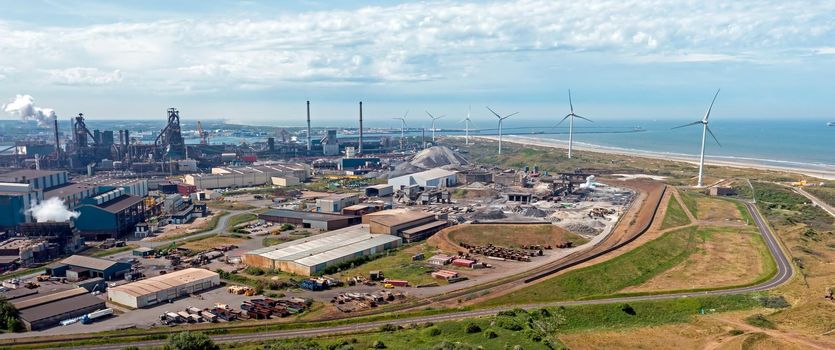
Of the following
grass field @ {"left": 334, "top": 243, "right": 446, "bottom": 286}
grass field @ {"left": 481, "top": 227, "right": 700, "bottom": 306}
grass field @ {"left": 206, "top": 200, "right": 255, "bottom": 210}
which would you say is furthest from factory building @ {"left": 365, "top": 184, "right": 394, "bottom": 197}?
grass field @ {"left": 481, "top": 227, "right": 700, "bottom": 306}

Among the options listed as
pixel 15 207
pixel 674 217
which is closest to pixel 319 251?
pixel 15 207

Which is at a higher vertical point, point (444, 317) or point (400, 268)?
point (444, 317)

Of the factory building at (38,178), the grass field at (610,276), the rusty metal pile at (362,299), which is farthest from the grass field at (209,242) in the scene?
the factory building at (38,178)

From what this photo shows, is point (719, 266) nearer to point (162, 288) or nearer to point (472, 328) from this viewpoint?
point (472, 328)

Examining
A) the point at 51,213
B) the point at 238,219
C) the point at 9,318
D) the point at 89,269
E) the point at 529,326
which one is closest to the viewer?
the point at 529,326

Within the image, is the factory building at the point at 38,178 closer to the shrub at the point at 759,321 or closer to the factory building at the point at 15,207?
the factory building at the point at 15,207

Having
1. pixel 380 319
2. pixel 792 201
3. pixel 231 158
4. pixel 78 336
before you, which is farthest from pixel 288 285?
Answer: pixel 231 158
